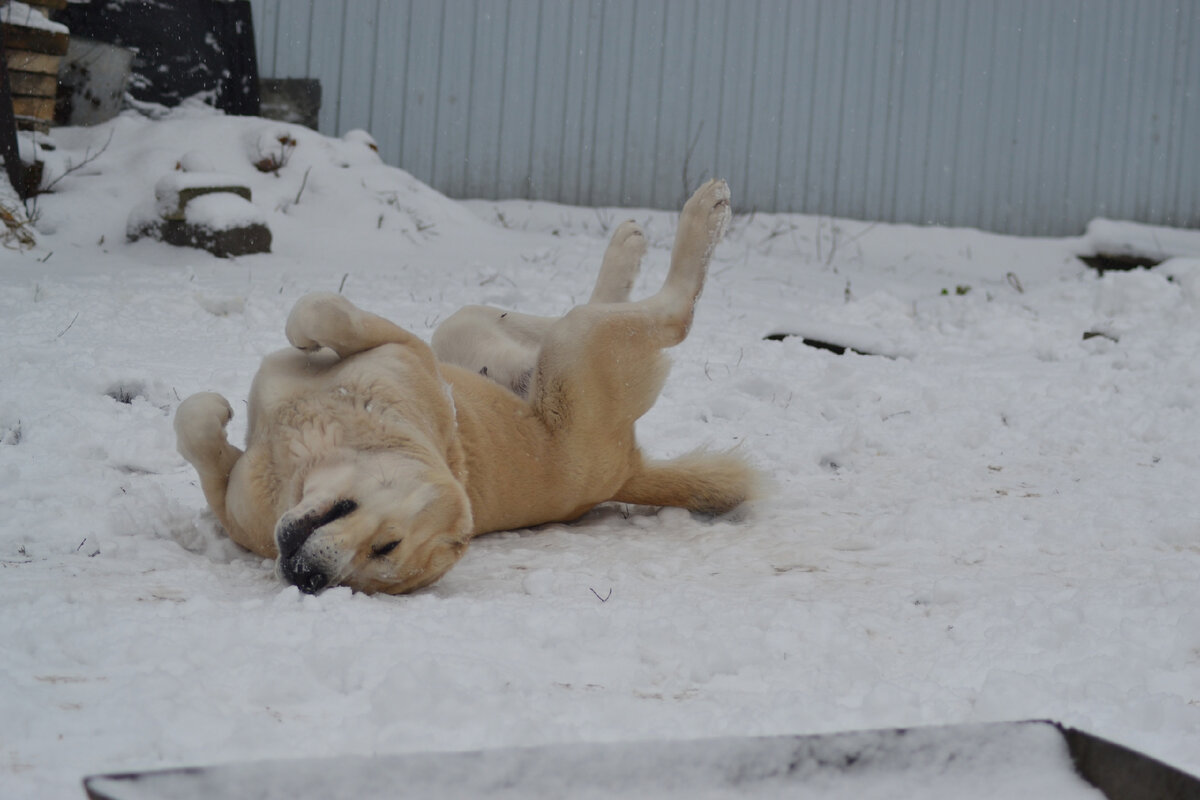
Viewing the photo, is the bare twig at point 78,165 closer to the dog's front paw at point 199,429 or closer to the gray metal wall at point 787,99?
the gray metal wall at point 787,99

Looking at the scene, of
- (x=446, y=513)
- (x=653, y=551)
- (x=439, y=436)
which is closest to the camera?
(x=446, y=513)

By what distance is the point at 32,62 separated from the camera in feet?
23.6

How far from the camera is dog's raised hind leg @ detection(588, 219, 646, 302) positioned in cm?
399

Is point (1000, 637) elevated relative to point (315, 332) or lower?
lower

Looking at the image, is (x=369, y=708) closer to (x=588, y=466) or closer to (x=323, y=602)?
(x=323, y=602)

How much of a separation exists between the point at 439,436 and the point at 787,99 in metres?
8.32

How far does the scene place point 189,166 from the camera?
7.36 m

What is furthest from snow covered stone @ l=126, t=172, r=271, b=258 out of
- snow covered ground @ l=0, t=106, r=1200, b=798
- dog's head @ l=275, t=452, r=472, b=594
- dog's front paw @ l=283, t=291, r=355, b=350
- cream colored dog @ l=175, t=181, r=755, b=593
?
dog's head @ l=275, t=452, r=472, b=594

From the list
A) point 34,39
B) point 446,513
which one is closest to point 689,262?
point 446,513

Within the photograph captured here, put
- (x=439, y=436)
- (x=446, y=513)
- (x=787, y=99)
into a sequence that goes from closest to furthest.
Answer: (x=446, y=513), (x=439, y=436), (x=787, y=99)

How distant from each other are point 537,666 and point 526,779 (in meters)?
0.63

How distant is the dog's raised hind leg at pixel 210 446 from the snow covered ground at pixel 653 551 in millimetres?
115

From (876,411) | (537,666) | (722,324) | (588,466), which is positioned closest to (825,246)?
(722,324)

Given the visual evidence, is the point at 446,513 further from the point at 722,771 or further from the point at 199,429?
the point at 722,771
